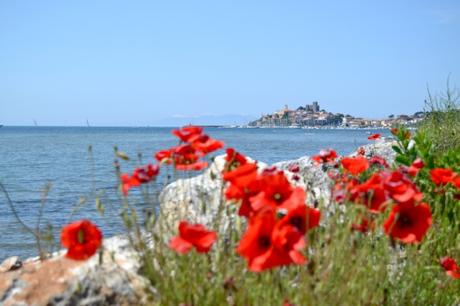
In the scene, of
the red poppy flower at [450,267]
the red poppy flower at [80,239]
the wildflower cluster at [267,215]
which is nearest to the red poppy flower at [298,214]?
the wildflower cluster at [267,215]

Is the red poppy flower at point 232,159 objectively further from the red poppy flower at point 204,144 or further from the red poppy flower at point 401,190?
the red poppy flower at point 401,190

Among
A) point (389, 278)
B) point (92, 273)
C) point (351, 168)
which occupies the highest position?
point (351, 168)

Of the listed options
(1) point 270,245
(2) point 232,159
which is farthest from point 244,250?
(2) point 232,159

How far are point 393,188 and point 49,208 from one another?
13.1 m

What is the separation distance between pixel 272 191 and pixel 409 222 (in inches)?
28.5

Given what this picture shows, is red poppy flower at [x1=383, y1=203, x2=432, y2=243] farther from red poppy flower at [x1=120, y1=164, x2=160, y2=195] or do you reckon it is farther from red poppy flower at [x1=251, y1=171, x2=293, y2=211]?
red poppy flower at [x1=120, y1=164, x2=160, y2=195]

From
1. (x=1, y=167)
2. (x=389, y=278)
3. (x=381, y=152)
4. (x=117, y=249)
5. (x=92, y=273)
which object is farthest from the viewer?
(x=1, y=167)

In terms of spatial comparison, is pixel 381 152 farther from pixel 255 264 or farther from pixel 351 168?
pixel 255 264

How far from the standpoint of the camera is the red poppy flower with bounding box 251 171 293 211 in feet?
8.66

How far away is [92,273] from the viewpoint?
11.1 ft

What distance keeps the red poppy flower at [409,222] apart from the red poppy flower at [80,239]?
4.59ft

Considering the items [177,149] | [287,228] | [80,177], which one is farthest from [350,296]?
[80,177]

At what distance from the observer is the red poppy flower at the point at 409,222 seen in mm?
2779

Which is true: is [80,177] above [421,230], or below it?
below
